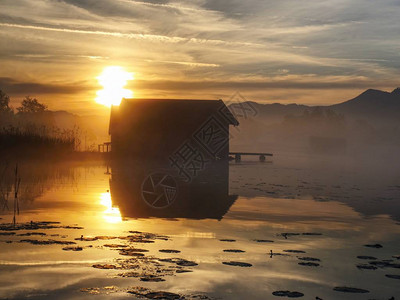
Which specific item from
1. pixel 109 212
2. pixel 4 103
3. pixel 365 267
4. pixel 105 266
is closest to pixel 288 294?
pixel 365 267

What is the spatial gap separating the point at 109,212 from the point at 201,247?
581 centimetres

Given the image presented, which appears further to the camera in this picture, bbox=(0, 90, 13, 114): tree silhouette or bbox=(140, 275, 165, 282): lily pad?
bbox=(0, 90, 13, 114): tree silhouette

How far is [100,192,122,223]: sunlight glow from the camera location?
1531 centimetres

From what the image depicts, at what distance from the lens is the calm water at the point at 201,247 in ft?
27.6

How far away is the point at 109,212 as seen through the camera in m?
16.8

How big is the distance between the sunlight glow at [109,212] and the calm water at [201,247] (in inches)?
1.2

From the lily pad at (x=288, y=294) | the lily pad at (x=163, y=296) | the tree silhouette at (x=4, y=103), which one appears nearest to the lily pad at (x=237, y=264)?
the lily pad at (x=288, y=294)

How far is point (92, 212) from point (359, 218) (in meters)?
7.26

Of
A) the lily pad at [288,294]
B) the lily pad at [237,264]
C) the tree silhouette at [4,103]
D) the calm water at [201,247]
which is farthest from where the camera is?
the tree silhouette at [4,103]

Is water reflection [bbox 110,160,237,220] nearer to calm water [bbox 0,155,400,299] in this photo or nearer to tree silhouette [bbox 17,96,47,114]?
calm water [bbox 0,155,400,299]

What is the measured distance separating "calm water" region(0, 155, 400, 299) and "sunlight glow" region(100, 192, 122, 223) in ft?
0.10

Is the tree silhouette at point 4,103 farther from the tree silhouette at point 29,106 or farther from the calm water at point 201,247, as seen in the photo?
the calm water at point 201,247

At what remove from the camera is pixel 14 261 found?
965cm

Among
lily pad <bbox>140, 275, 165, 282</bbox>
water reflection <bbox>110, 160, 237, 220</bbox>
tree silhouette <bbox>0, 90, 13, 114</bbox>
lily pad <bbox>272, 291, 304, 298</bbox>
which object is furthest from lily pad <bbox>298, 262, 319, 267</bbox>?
tree silhouette <bbox>0, 90, 13, 114</bbox>
